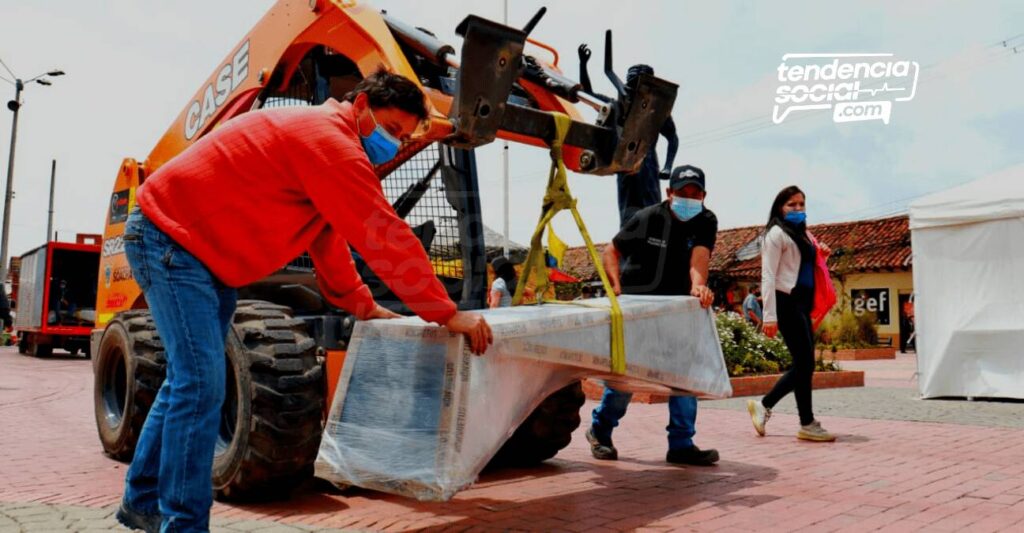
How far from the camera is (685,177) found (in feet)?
17.4

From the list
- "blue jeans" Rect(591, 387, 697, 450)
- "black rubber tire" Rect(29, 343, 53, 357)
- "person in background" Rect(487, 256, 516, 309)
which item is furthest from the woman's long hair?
"black rubber tire" Rect(29, 343, 53, 357)

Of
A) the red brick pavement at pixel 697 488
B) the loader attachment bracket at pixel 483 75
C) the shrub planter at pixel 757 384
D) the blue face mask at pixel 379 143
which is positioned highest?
the loader attachment bracket at pixel 483 75

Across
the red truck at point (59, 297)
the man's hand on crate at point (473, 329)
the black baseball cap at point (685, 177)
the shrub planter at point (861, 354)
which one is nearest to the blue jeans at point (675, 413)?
the black baseball cap at point (685, 177)

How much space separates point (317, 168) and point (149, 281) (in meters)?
0.73

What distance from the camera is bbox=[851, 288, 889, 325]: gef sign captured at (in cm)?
2956

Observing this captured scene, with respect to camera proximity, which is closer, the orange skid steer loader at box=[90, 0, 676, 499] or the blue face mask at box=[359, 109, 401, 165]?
the blue face mask at box=[359, 109, 401, 165]

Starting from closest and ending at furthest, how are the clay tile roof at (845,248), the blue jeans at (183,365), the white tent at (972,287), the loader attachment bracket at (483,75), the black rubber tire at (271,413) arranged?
the blue jeans at (183,365) → the loader attachment bracket at (483,75) → the black rubber tire at (271,413) → the white tent at (972,287) → the clay tile roof at (845,248)

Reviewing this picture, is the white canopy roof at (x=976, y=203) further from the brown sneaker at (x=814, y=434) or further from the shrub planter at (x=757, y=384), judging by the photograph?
the brown sneaker at (x=814, y=434)

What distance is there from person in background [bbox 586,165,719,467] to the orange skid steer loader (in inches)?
27.3


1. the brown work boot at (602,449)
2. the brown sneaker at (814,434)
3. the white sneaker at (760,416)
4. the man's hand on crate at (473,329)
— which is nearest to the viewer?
the man's hand on crate at (473,329)

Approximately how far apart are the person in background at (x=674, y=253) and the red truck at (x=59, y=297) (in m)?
19.2

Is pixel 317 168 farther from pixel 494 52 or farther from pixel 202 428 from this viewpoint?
pixel 494 52

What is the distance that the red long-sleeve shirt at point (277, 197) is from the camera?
301 cm

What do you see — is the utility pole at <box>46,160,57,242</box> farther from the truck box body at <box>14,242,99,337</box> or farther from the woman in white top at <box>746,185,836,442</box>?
the woman in white top at <box>746,185,836,442</box>
